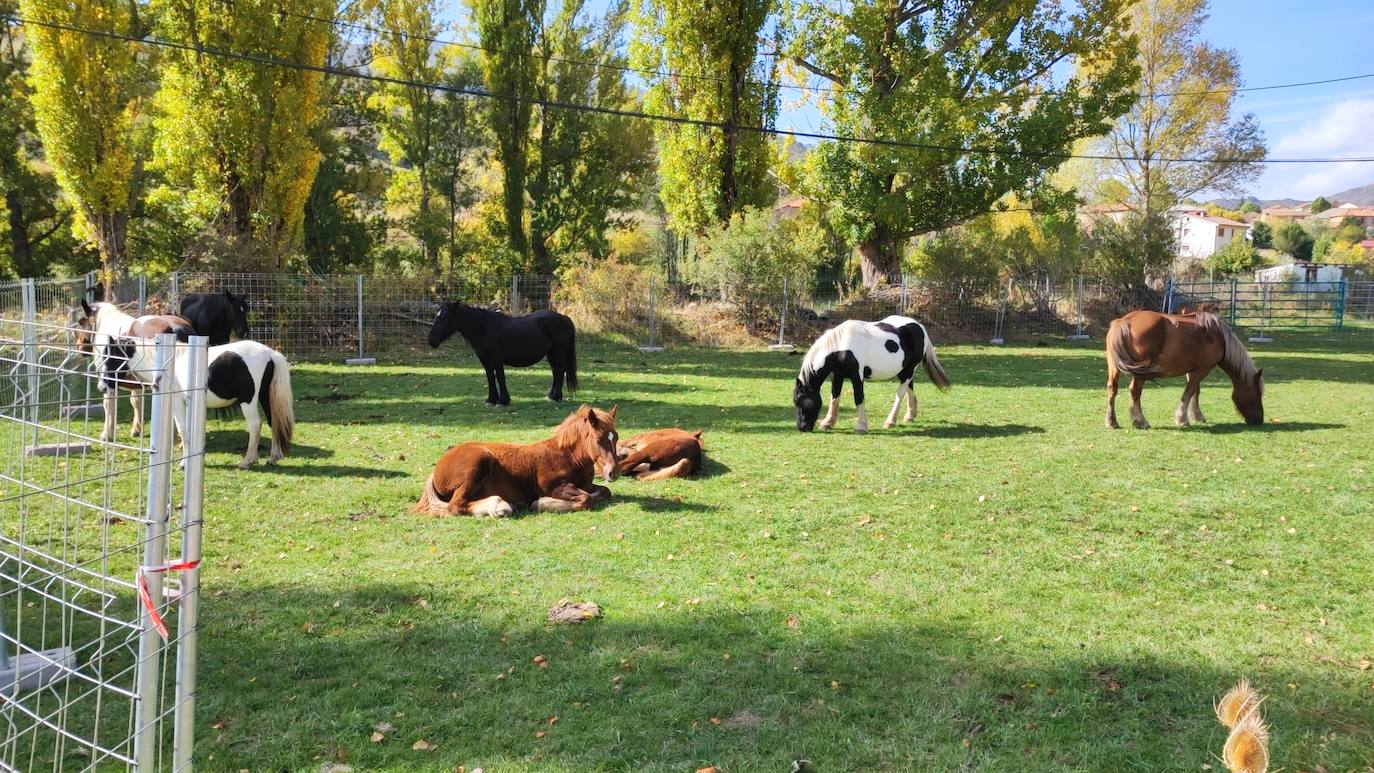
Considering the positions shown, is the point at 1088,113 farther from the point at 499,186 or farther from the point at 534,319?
the point at 499,186

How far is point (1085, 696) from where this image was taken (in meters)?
3.97

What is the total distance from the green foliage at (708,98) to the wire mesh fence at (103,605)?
2022cm

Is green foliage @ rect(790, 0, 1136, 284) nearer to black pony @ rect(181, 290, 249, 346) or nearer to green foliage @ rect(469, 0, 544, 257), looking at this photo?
green foliage @ rect(469, 0, 544, 257)

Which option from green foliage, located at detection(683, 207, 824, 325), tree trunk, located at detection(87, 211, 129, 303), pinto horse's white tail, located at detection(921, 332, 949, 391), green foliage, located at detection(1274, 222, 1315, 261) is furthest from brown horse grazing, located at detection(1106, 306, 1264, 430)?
green foliage, located at detection(1274, 222, 1315, 261)

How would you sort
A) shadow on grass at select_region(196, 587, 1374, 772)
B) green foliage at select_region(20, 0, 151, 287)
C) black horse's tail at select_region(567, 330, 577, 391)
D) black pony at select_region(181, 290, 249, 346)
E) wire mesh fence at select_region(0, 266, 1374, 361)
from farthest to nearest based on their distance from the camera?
1. wire mesh fence at select_region(0, 266, 1374, 361)
2. green foliage at select_region(20, 0, 151, 287)
3. black pony at select_region(181, 290, 249, 346)
4. black horse's tail at select_region(567, 330, 577, 391)
5. shadow on grass at select_region(196, 587, 1374, 772)

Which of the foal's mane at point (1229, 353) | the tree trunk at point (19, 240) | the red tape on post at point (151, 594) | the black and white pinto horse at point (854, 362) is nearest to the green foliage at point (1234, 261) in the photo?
the foal's mane at point (1229, 353)

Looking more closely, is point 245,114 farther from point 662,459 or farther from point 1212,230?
point 1212,230

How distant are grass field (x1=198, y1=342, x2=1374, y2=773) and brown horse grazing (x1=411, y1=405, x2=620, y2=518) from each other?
0.88ft

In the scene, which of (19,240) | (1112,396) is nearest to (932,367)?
(1112,396)

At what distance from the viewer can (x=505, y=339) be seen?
516 inches

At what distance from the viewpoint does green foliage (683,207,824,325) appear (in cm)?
2325

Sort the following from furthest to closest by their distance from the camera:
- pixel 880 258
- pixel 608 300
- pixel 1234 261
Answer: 1. pixel 1234 261
2. pixel 880 258
3. pixel 608 300

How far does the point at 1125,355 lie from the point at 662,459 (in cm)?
698

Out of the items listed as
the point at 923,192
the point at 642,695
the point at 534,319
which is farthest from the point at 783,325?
the point at 642,695
